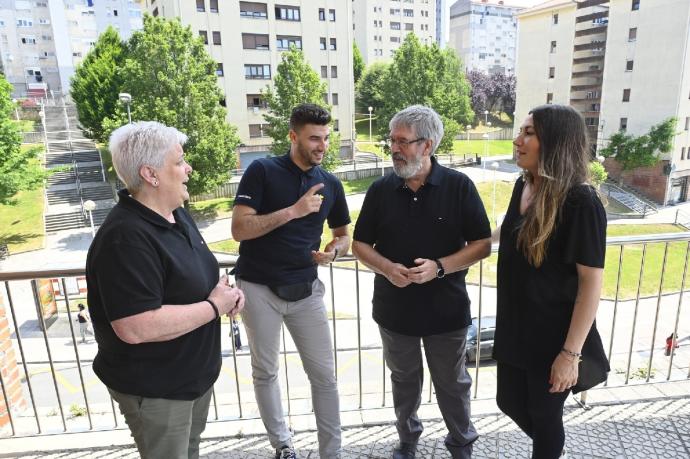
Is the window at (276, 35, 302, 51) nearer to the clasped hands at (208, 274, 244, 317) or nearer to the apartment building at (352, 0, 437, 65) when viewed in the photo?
the clasped hands at (208, 274, 244, 317)

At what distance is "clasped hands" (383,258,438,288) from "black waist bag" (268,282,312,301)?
1.61ft

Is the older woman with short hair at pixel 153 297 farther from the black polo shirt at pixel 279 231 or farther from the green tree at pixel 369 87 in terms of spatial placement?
the green tree at pixel 369 87

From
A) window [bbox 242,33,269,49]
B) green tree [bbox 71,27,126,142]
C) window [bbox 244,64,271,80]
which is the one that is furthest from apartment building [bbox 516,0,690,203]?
green tree [bbox 71,27,126,142]

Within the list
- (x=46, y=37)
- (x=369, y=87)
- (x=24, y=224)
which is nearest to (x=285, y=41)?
(x=24, y=224)

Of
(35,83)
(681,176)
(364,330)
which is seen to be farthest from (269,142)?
(35,83)

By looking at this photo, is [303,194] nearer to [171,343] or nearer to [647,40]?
[171,343]

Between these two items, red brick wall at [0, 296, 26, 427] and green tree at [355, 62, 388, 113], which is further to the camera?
green tree at [355, 62, 388, 113]

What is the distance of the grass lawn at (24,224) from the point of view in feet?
71.0

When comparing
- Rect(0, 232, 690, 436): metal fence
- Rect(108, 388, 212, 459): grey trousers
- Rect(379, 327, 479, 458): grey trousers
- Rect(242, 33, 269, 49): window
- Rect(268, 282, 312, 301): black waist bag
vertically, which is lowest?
Rect(0, 232, 690, 436): metal fence

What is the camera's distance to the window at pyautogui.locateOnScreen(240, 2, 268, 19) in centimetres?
3278

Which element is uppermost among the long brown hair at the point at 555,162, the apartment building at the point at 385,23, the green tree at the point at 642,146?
the apartment building at the point at 385,23

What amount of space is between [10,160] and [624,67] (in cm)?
4119

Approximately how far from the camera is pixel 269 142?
35.8 meters

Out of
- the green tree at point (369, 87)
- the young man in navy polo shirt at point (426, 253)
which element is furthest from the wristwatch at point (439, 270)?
the green tree at point (369, 87)
